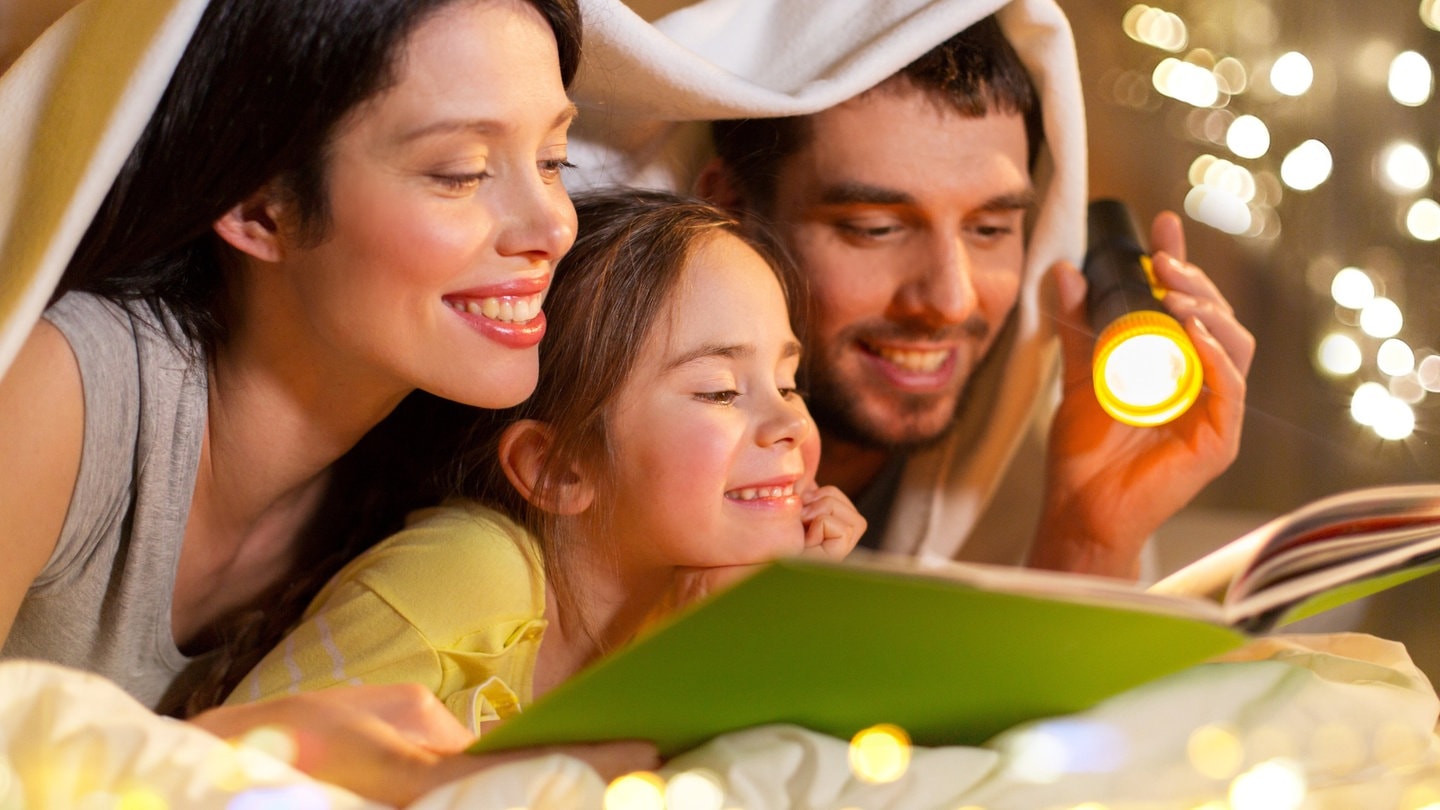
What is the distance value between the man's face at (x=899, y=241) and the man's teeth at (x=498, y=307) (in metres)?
0.36

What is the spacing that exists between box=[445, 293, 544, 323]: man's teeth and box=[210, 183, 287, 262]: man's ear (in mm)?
124

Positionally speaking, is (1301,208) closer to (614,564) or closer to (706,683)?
(614,564)

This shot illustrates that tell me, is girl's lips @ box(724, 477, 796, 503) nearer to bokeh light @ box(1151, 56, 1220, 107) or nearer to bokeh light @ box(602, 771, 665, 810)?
bokeh light @ box(602, 771, 665, 810)

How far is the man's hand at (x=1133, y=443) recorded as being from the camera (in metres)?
1.14

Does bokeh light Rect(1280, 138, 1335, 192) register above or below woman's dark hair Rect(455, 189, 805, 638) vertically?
above

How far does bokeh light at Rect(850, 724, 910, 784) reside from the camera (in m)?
0.63

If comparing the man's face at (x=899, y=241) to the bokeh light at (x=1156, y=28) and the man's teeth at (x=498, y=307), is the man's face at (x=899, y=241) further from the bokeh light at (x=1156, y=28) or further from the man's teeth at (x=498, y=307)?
the man's teeth at (x=498, y=307)

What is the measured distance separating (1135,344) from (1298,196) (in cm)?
30

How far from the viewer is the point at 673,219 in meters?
0.97

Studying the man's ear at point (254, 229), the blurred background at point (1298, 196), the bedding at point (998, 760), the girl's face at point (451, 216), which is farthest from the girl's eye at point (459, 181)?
the blurred background at point (1298, 196)

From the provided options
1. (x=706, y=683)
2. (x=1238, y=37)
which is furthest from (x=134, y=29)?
(x=1238, y=37)

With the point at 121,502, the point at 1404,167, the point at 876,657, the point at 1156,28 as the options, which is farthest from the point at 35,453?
the point at 1404,167

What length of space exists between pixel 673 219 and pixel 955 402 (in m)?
0.39

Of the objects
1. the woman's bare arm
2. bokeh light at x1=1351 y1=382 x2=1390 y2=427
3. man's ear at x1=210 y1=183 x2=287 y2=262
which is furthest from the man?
the woman's bare arm
